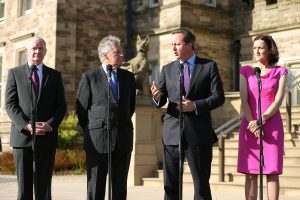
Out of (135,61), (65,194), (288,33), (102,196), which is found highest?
(288,33)

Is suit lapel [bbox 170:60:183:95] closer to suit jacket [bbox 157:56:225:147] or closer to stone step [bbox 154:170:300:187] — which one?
suit jacket [bbox 157:56:225:147]

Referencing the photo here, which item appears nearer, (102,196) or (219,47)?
(102,196)

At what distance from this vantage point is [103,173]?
5934 millimetres

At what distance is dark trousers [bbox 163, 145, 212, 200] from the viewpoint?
559cm

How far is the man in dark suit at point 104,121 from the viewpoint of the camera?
5.89 metres

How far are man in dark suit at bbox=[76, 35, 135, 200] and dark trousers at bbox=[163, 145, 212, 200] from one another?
0.55 m

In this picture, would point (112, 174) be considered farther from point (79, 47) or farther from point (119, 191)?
point (79, 47)

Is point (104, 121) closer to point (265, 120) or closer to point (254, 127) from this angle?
point (254, 127)

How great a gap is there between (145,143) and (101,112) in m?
7.57

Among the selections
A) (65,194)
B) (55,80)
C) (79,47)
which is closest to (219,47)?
(79,47)

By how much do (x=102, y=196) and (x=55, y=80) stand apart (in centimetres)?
141

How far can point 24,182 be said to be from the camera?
5906mm

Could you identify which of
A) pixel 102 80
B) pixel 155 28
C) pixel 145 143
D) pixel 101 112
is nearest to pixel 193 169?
pixel 101 112

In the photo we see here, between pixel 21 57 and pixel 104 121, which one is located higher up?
pixel 21 57
